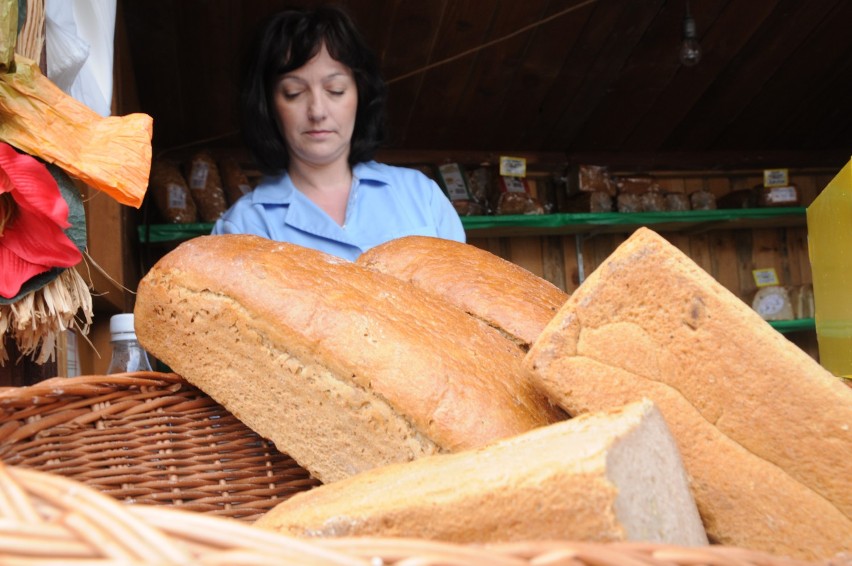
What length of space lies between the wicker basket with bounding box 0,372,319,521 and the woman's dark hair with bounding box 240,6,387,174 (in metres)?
1.36

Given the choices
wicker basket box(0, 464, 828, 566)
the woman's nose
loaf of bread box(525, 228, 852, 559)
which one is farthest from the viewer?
the woman's nose

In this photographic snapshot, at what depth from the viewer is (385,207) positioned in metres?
2.41

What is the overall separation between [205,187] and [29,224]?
2.34 metres

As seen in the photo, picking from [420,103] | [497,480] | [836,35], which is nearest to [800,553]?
[497,480]

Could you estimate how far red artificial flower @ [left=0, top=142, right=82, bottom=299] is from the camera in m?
0.91

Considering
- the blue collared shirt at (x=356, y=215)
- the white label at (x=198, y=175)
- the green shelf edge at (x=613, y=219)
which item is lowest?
the blue collared shirt at (x=356, y=215)

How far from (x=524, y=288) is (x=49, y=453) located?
0.67 metres

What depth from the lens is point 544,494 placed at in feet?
1.77

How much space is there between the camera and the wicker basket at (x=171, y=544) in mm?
391

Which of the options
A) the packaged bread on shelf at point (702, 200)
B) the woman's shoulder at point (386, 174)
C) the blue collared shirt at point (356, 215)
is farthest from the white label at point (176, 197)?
the packaged bread on shelf at point (702, 200)

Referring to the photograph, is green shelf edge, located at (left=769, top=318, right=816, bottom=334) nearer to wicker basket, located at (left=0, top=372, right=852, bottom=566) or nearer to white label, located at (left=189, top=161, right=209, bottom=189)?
white label, located at (left=189, top=161, right=209, bottom=189)

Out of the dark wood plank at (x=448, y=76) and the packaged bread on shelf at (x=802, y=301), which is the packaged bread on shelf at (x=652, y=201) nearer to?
the packaged bread on shelf at (x=802, y=301)

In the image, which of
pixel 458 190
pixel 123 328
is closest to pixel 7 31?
pixel 123 328

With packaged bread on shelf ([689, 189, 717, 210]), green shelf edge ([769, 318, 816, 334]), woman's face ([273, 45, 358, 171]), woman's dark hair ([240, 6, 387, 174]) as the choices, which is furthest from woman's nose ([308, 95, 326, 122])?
green shelf edge ([769, 318, 816, 334])
